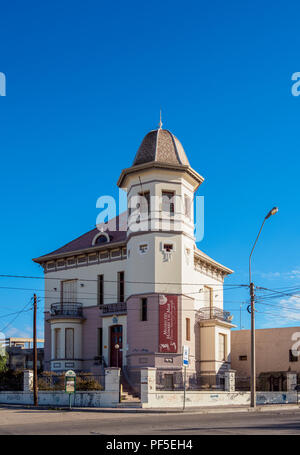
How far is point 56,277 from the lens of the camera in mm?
44688

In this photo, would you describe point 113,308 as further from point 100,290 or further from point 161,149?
point 161,149

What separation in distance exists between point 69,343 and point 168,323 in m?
9.63

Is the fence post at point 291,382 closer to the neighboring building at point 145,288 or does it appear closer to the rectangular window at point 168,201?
the neighboring building at point 145,288

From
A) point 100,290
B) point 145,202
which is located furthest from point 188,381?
point 145,202

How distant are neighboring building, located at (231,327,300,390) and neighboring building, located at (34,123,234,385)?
4.11m

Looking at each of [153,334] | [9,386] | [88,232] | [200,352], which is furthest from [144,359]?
[88,232]

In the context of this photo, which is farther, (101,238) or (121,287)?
(101,238)

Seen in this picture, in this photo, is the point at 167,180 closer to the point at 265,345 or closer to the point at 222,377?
the point at 222,377

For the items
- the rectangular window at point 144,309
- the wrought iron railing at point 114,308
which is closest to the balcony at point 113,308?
the wrought iron railing at point 114,308

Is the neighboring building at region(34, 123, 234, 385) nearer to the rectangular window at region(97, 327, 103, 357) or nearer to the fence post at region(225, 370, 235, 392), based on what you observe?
the rectangular window at region(97, 327, 103, 357)

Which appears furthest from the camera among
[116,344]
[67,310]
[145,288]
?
[67,310]

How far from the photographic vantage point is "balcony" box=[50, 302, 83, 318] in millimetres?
42625

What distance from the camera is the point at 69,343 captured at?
4238 centimetres

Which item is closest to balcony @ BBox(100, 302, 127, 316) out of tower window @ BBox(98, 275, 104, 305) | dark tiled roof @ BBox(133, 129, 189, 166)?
tower window @ BBox(98, 275, 104, 305)
